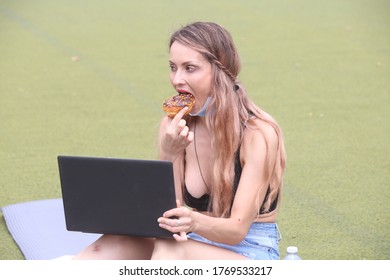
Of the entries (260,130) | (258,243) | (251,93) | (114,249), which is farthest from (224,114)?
(251,93)

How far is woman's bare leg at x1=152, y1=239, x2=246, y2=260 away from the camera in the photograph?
11.7 ft

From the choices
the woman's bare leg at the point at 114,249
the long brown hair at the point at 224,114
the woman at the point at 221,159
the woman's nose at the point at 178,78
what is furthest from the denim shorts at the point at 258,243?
the woman's nose at the point at 178,78

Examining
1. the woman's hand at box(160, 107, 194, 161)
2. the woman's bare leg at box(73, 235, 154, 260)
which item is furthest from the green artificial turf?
the woman's bare leg at box(73, 235, 154, 260)

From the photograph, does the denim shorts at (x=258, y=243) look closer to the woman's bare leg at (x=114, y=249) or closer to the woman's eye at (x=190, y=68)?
the woman's bare leg at (x=114, y=249)

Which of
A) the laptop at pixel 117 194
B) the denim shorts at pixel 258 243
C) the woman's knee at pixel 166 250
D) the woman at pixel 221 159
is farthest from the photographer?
the denim shorts at pixel 258 243

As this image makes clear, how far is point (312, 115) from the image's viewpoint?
26.5ft

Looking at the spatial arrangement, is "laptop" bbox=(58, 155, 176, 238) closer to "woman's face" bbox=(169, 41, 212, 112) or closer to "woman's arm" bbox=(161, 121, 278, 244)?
"woman's arm" bbox=(161, 121, 278, 244)

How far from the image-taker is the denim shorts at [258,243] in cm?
380

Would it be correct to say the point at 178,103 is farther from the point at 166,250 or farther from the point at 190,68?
the point at 166,250

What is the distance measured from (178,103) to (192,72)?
151 millimetres

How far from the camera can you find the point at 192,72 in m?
3.83

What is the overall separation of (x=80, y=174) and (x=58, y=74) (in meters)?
6.40

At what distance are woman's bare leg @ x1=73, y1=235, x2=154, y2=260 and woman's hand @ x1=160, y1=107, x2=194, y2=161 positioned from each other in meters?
0.40
